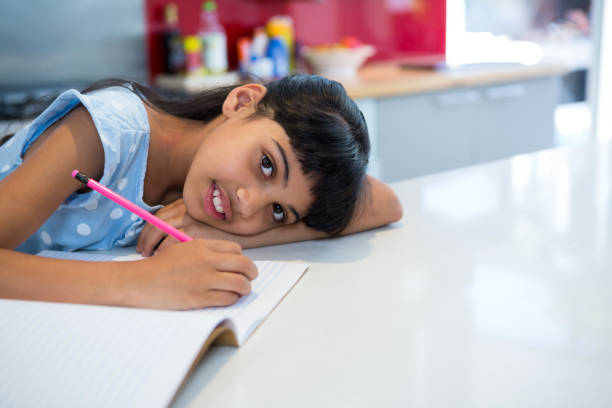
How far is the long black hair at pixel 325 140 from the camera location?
2.74 feet

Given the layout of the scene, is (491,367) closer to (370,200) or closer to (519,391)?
(519,391)

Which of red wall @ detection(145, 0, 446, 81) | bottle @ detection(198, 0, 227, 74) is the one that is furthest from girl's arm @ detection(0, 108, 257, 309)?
red wall @ detection(145, 0, 446, 81)

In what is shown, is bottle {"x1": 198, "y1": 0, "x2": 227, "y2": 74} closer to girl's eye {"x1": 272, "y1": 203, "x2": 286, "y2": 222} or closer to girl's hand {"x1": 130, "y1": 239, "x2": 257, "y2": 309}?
girl's eye {"x1": 272, "y1": 203, "x2": 286, "y2": 222}

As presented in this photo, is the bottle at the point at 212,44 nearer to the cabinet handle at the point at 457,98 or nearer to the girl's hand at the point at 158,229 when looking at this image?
the cabinet handle at the point at 457,98

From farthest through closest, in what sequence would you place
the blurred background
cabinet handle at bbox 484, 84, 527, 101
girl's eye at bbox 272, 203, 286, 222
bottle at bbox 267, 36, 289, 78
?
cabinet handle at bbox 484, 84, 527, 101 → bottle at bbox 267, 36, 289, 78 → the blurred background → girl's eye at bbox 272, 203, 286, 222

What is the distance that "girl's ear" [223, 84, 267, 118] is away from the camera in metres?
0.95

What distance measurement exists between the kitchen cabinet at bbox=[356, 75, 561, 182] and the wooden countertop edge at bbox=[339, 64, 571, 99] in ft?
Result: 0.10

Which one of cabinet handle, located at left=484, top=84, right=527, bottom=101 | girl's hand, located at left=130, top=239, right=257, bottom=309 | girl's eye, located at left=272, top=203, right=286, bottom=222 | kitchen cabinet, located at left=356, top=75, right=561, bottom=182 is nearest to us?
girl's hand, located at left=130, top=239, right=257, bottom=309

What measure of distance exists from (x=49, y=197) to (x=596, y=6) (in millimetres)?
3629

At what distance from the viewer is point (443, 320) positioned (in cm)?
53

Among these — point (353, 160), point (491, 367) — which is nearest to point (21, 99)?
point (353, 160)

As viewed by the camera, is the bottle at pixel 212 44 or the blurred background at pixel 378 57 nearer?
the blurred background at pixel 378 57

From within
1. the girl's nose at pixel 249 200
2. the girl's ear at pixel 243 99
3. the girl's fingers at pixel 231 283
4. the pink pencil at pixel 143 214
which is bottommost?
the girl's fingers at pixel 231 283

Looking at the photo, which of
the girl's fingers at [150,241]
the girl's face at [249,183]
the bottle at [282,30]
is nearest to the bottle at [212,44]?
the bottle at [282,30]
